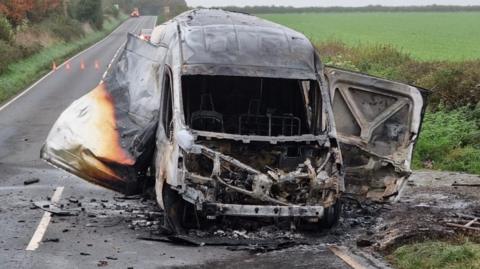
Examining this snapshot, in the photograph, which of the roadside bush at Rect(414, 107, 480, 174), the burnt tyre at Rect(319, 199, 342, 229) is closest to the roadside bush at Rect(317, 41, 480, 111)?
the roadside bush at Rect(414, 107, 480, 174)

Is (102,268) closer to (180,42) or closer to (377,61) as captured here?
(180,42)

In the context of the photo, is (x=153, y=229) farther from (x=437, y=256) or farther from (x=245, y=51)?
(x=437, y=256)

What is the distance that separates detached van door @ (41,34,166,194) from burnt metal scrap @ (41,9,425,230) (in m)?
0.02

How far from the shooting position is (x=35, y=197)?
37.4 feet

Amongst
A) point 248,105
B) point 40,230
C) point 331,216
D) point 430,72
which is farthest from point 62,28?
point 331,216

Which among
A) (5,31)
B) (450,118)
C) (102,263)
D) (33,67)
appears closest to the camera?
(102,263)

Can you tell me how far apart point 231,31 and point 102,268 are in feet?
12.9

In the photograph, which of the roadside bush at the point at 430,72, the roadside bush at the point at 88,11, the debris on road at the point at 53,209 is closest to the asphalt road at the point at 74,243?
the debris on road at the point at 53,209

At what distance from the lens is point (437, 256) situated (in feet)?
24.9

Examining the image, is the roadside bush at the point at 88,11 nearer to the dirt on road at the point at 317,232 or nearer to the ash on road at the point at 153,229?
the ash on road at the point at 153,229

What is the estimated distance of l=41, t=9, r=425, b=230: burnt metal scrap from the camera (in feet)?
28.9

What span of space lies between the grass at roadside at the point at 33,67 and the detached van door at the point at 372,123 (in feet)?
55.8

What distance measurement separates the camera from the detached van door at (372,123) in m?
10.1

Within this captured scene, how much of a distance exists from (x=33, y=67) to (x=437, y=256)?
96.0 ft
